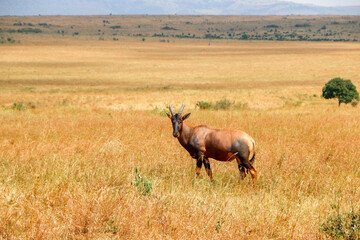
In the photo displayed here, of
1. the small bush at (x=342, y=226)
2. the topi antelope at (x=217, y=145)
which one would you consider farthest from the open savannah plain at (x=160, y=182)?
the topi antelope at (x=217, y=145)

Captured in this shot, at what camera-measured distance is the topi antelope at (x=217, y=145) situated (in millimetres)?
6879

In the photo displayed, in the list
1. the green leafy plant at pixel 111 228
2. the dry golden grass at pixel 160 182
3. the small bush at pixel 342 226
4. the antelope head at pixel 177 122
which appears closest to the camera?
the green leafy plant at pixel 111 228

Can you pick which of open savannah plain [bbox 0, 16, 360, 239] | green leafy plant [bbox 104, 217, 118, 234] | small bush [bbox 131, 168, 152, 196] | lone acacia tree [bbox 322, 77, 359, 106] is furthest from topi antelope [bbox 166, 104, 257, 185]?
lone acacia tree [bbox 322, 77, 359, 106]

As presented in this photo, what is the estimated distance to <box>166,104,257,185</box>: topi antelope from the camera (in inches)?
271

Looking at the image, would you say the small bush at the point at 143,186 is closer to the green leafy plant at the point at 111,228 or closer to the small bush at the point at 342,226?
the green leafy plant at the point at 111,228

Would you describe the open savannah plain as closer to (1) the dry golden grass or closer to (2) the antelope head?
(1) the dry golden grass

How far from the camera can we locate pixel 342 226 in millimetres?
4875

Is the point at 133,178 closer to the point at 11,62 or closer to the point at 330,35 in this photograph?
the point at 11,62

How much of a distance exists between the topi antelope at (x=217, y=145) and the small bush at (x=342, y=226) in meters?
1.97

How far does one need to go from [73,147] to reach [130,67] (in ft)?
246

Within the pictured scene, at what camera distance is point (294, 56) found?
103 meters

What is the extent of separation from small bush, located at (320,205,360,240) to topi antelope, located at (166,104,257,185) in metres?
1.97

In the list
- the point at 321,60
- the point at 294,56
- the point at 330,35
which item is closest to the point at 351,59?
the point at 321,60

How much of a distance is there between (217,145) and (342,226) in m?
2.68
